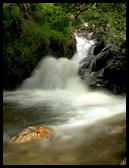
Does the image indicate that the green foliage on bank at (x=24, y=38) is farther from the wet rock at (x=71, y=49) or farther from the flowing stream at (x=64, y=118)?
the wet rock at (x=71, y=49)

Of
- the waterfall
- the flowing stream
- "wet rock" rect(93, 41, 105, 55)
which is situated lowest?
the flowing stream

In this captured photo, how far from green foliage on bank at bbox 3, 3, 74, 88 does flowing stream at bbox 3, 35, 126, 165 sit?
0.62m

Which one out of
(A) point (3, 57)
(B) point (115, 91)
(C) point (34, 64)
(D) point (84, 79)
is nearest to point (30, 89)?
(C) point (34, 64)

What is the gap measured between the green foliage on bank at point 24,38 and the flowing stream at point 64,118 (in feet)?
2.03

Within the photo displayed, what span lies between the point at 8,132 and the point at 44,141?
1.28 m

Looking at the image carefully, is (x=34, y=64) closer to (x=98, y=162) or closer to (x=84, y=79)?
(x=84, y=79)

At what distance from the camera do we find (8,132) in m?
4.51

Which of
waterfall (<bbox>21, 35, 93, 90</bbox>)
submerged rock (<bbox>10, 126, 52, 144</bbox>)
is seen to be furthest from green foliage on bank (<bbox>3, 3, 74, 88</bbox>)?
submerged rock (<bbox>10, 126, 52, 144</bbox>)

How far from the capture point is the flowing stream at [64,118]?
3.17m

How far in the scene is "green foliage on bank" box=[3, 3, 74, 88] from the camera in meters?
8.83

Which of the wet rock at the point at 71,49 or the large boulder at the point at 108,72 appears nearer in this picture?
the large boulder at the point at 108,72

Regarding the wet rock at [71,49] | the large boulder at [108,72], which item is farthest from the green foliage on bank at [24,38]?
Result: the large boulder at [108,72]

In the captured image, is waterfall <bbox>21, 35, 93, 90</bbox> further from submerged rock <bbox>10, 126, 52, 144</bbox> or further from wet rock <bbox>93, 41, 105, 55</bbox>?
submerged rock <bbox>10, 126, 52, 144</bbox>

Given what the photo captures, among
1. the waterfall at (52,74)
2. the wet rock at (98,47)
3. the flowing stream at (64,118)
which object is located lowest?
the flowing stream at (64,118)
